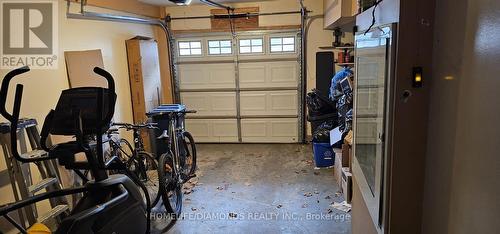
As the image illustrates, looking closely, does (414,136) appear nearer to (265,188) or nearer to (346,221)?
(346,221)

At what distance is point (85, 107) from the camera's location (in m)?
1.81

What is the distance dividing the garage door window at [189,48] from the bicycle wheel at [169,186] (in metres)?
2.84

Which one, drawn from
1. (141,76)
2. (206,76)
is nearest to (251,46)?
(206,76)

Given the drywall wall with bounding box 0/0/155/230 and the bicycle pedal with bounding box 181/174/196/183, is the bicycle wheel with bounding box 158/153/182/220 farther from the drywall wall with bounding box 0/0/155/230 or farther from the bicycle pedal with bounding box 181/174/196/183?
the drywall wall with bounding box 0/0/155/230

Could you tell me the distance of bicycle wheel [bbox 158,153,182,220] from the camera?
3.07 m

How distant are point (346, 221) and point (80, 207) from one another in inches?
88.4

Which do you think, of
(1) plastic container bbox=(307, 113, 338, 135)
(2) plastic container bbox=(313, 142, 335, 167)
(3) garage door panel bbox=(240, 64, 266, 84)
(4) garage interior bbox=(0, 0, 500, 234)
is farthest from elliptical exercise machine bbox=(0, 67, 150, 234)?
(3) garage door panel bbox=(240, 64, 266, 84)

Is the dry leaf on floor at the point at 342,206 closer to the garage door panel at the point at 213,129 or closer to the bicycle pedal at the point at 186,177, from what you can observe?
the bicycle pedal at the point at 186,177

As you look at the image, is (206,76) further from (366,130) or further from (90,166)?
(366,130)

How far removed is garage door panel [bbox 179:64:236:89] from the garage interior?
28mm

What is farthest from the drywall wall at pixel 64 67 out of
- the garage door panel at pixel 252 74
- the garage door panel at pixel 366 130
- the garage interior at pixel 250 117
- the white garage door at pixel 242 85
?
the garage door panel at pixel 366 130

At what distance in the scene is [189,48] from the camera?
5.77 m

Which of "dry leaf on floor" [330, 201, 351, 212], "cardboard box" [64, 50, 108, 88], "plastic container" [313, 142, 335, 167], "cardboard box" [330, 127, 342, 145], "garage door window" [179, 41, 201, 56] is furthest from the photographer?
"garage door window" [179, 41, 201, 56]

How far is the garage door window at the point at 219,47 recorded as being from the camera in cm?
565
